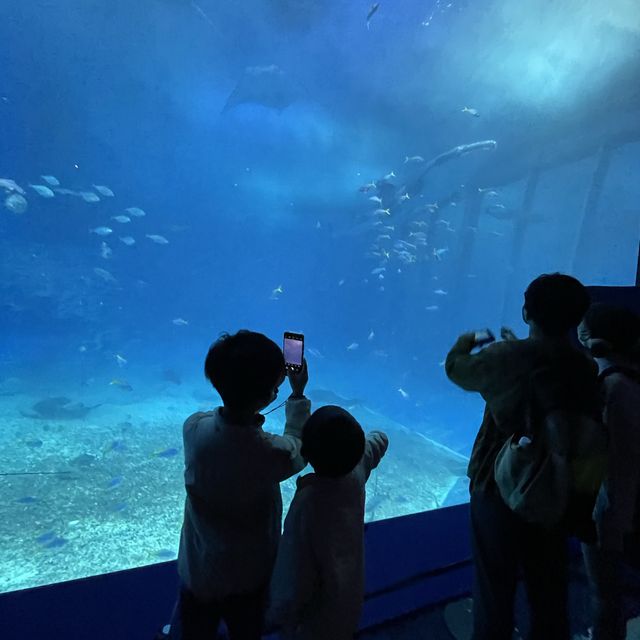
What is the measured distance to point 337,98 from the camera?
16.8 meters

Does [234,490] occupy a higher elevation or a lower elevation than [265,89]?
lower

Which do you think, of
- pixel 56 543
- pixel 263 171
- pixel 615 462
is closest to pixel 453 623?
pixel 615 462

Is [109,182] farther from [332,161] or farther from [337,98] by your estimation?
[337,98]

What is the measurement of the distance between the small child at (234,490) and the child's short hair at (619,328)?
144cm

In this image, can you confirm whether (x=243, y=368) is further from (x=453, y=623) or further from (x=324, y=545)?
(x=453, y=623)

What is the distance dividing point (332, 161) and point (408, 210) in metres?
6.07

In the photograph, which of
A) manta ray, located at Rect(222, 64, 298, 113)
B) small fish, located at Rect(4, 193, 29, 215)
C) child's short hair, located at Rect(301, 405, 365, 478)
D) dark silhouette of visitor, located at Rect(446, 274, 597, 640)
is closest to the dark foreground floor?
dark silhouette of visitor, located at Rect(446, 274, 597, 640)

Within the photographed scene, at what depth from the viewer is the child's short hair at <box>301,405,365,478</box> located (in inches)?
45.1

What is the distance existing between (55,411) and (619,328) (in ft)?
48.3

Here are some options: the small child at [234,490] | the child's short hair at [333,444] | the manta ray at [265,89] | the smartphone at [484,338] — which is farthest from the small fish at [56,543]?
the manta ray at [265,89]

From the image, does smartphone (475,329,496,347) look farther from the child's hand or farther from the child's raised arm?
the child's hand

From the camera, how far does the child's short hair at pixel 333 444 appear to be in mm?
1146

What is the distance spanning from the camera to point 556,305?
141 centimetres

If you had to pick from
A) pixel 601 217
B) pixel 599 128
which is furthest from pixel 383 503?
pixel 601 217
